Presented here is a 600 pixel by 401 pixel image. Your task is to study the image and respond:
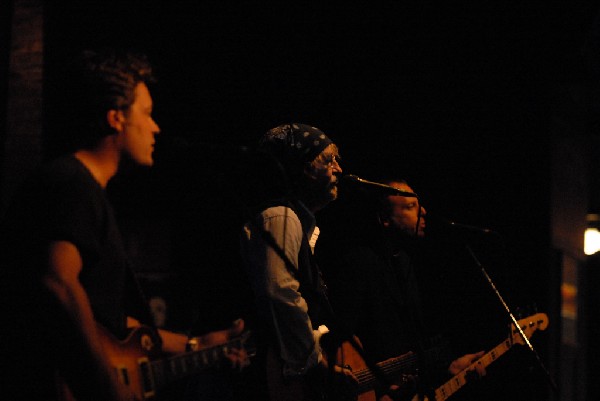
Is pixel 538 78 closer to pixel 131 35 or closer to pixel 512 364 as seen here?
pixel 512 364

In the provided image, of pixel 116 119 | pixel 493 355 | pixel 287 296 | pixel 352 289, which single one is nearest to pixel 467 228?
pixel 352 289

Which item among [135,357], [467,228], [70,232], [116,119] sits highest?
[116,119]

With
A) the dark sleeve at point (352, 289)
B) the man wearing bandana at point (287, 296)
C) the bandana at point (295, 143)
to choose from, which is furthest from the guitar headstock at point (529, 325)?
the bandana at point (295, 143)

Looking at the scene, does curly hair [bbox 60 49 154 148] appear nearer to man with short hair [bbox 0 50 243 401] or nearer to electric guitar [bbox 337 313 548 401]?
man with short hair [bbox 0 50 243 401]

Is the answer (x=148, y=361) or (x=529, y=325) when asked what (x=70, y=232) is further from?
(x=529, y=325)

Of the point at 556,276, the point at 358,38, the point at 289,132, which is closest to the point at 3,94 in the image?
the point at 289,132

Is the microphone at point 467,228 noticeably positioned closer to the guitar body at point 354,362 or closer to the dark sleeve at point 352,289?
the dark sleeve at point 352,289

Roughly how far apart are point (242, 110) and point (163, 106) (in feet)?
1.90

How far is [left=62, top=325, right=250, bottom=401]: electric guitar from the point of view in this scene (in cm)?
212

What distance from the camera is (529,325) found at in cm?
485

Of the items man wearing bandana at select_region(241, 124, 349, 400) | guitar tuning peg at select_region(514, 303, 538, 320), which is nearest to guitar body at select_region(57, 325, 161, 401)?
man wearing bandana at select_region(241, 124, 349, 400)

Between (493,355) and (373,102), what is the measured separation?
2149mm

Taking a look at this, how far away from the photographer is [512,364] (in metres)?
5.72

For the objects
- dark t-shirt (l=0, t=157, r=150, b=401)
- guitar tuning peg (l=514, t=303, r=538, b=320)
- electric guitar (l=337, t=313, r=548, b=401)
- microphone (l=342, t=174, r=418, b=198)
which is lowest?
electric guitar (l=337, t=313, r=548, b=401)
